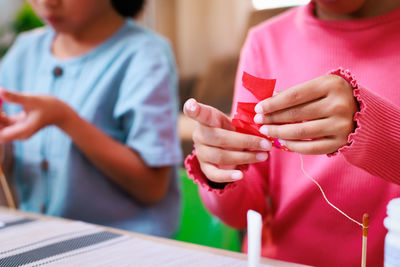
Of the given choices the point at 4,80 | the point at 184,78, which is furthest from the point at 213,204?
the point at 184,78

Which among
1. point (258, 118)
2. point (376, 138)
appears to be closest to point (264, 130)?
point (258, 118)

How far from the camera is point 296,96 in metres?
0.42

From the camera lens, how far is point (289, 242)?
2.32ft

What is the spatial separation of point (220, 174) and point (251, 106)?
10 centimetres

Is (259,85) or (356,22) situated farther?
(356,22)

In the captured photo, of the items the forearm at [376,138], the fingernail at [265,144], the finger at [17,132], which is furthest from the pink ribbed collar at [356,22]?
the finger at [17,132]

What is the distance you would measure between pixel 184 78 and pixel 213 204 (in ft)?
7.11

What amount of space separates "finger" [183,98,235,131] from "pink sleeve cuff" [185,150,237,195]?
0.18ft

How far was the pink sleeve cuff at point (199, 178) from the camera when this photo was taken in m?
0.56

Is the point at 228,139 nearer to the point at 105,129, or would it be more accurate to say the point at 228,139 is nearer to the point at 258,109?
the point at 258,109

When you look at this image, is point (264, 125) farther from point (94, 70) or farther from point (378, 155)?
point (94, 70)

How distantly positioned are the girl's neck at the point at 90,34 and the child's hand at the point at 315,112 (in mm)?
664

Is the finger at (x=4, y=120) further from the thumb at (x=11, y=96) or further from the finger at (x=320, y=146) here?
the finger at (x=320, y=146)

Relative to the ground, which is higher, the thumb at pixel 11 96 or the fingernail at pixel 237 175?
the thumb at pixel 11 96
